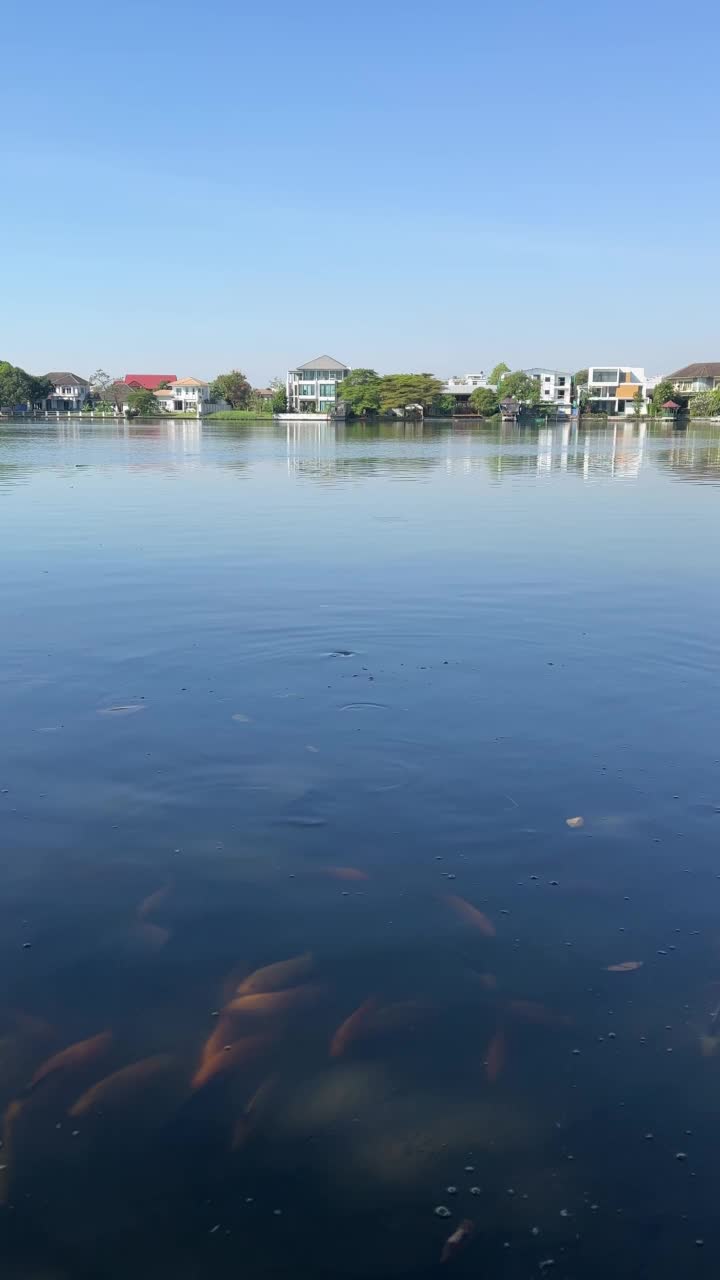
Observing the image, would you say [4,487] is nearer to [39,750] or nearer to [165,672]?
[165,672]

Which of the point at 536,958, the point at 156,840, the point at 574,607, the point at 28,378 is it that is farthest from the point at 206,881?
the point at 28,378

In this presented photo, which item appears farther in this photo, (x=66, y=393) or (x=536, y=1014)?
(x=66, y=393)

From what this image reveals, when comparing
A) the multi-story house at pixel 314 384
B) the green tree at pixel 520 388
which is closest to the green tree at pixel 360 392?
the multi-story house at pixel 314 384

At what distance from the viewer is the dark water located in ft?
11.4

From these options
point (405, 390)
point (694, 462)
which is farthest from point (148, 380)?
point (694, 462)

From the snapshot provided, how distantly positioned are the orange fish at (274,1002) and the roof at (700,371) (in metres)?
182

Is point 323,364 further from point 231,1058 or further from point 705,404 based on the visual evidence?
point 231,1058

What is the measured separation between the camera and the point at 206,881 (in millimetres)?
5664

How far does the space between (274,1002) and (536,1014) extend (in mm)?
1233

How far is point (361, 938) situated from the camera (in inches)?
201

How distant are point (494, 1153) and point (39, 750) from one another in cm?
512

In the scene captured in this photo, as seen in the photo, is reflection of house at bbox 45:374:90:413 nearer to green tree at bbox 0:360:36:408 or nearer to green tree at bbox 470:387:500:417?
green tree at bbox 0:360:36:408

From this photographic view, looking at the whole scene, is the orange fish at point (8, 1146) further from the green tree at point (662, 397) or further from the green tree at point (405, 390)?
the green tree at point (662, 397)

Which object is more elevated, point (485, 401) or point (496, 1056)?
point (485, 401)
